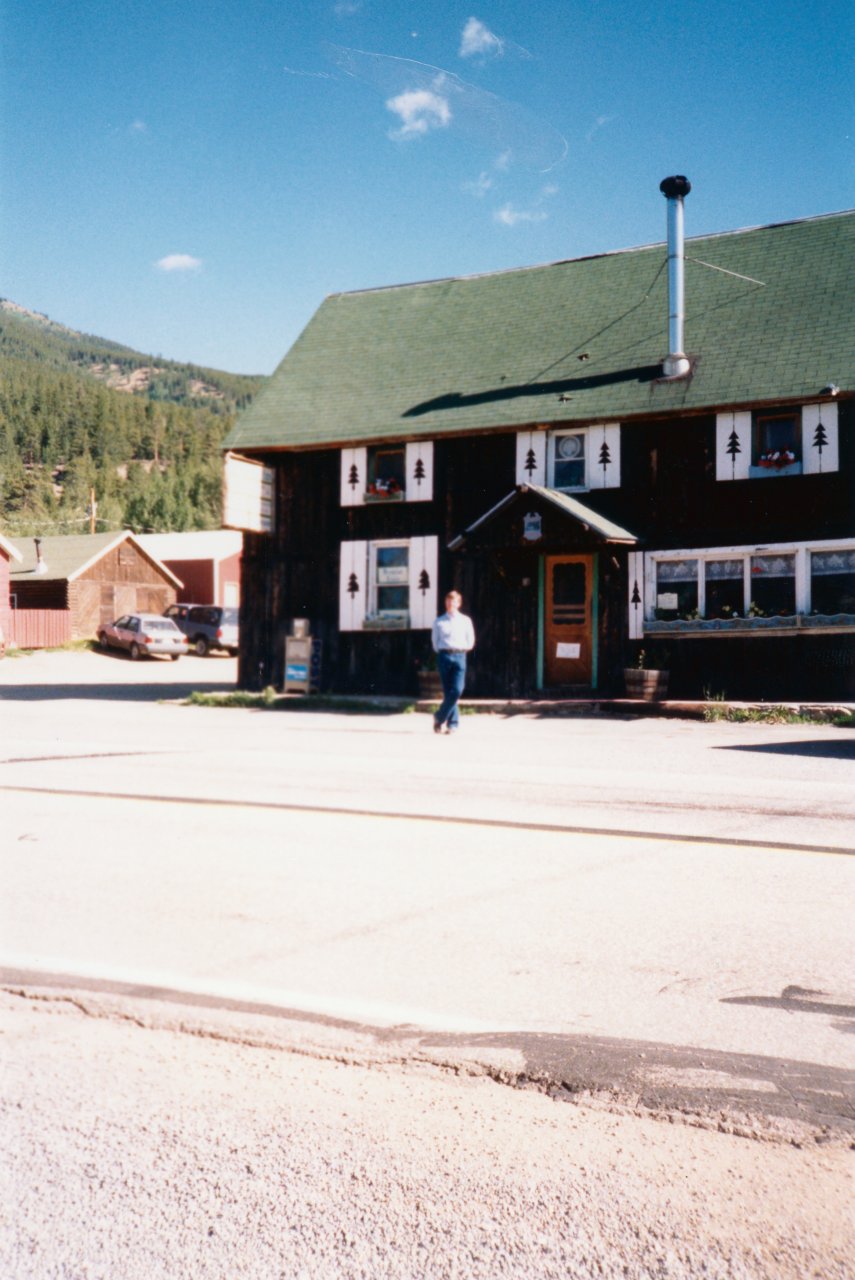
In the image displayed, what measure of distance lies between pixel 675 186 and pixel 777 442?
556 cm

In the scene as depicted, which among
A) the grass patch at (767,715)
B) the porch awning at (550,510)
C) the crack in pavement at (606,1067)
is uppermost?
the porch awning at (550,510)

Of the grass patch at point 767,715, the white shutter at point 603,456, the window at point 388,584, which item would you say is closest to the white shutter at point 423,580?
the window at point 388,584

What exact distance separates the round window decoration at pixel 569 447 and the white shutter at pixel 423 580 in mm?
2957

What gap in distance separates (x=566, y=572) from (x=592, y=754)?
9.68 m

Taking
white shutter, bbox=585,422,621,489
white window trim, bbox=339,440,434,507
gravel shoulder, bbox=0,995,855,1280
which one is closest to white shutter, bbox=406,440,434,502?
white window trim, bbox=339,440,434,507

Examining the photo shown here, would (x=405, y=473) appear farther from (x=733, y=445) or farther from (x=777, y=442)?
(x=777, y=442)

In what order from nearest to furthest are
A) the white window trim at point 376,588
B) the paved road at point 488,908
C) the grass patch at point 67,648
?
the paved road at point 488,908 < the white window trim at point 376,588 < the grass patch at point 67,648

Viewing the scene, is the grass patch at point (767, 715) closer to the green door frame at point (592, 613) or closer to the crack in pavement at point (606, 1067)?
the green door frame at point (592, 613)

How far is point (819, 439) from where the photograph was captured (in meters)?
18.9

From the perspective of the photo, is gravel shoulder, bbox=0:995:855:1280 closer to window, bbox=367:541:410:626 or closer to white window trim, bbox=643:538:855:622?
white window trim, bbox=643:538:855:622

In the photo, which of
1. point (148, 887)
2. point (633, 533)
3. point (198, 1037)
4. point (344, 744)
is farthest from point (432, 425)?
point (198, 1037)

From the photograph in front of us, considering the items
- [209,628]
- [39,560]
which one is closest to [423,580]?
[209,628]

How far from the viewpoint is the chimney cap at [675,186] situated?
69.3 feet

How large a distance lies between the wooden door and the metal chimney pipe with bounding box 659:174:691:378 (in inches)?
150
